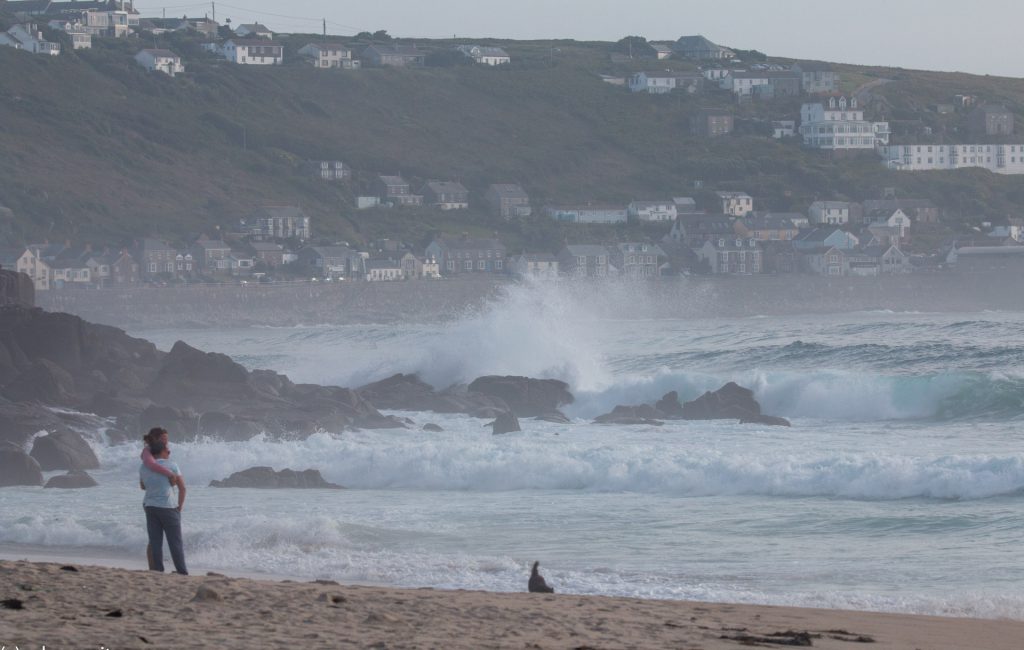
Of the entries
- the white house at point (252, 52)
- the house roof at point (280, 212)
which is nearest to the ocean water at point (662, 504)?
the house roof at point (280, 212)

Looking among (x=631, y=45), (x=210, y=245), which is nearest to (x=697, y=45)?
(x=631, y=45)

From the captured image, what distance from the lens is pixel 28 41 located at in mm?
100375

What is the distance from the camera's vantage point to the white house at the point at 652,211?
85625 millimetres

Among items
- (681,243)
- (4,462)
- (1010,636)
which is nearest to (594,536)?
(1010,636)

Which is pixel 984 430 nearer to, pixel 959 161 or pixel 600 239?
pixel 600 239

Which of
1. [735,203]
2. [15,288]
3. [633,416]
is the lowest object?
[633,416]

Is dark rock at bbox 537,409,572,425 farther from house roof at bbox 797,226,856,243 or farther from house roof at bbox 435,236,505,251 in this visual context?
house roof at bbox 797,226,856,243

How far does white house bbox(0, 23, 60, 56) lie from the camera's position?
100 meters

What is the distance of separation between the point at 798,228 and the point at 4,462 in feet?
234

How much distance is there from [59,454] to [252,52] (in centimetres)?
9713

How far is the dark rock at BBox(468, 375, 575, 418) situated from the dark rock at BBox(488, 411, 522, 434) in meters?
3.13

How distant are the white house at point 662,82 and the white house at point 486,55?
10976mm

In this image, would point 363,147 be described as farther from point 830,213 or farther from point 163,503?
point 163,503

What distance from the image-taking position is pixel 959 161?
102 metres
